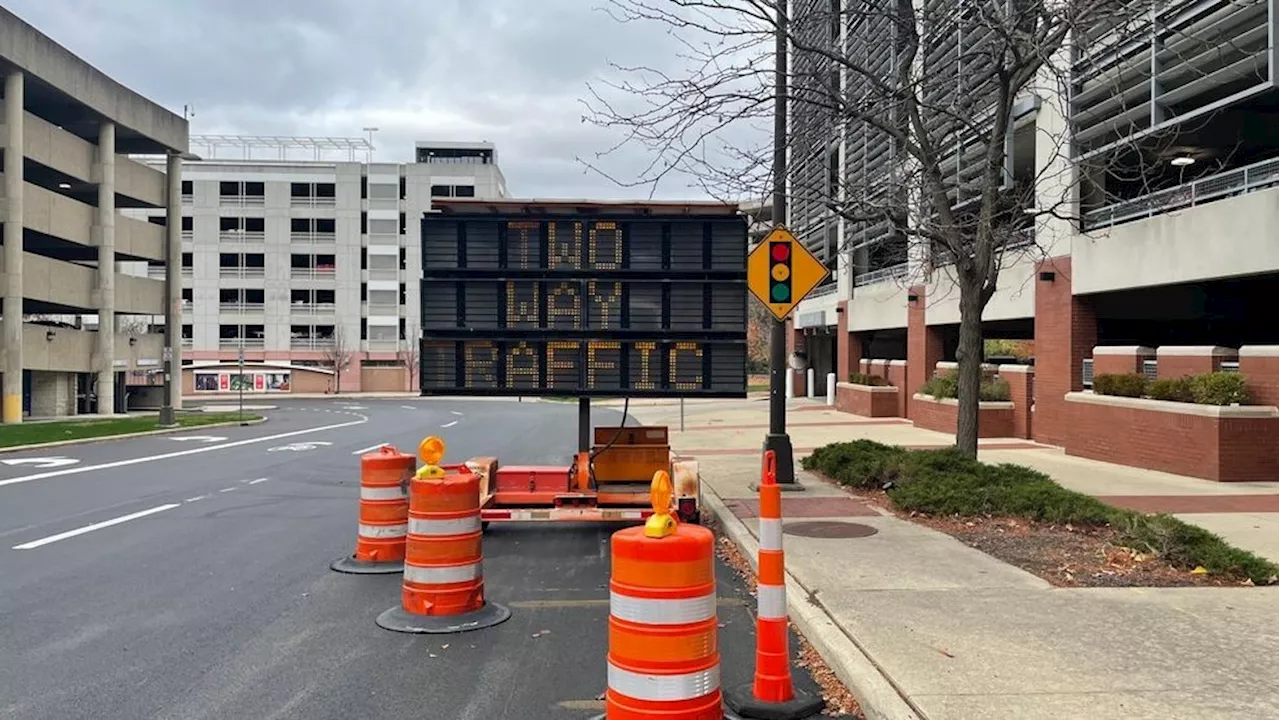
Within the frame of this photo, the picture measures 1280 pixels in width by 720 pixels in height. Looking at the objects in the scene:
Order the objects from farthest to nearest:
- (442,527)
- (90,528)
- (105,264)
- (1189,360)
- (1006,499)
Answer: (105,264) → (1189,360) → (90,528) → (1006,499) → (442,527)

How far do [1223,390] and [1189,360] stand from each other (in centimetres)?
138

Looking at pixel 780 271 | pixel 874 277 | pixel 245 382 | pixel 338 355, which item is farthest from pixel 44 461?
pixel 338 355

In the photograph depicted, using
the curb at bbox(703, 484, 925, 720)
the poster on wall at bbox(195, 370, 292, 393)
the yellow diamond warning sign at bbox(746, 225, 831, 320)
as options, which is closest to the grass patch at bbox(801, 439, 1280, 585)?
the yellow diamond warning sign at bbox(746, 225, 831, 320)

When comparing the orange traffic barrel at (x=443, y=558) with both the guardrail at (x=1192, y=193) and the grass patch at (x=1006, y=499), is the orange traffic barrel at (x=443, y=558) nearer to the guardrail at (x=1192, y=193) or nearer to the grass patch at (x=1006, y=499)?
the grass patch at (x=1006, y=499)

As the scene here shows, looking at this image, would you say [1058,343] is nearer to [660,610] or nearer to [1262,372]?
[1262,372]

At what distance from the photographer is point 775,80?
39.3ft

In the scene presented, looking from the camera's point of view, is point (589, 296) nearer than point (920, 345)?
Yes

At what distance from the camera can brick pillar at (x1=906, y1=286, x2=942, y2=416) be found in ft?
82.6

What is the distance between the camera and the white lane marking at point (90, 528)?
9227 mm

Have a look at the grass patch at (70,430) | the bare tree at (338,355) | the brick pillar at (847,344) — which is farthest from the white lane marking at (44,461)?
the bare tree at (338,355)

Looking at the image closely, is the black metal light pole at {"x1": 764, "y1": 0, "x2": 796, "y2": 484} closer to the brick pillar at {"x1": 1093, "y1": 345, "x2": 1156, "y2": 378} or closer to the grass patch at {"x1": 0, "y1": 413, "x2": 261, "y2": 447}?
the brick pillar at {"x1": 1093, "y1": 345, "x2": 1156, "y2": 378}

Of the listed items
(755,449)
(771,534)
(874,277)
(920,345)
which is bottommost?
(755,449)

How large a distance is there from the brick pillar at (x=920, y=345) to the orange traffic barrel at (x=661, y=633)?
21825 mm

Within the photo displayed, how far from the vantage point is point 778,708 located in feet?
15.0
